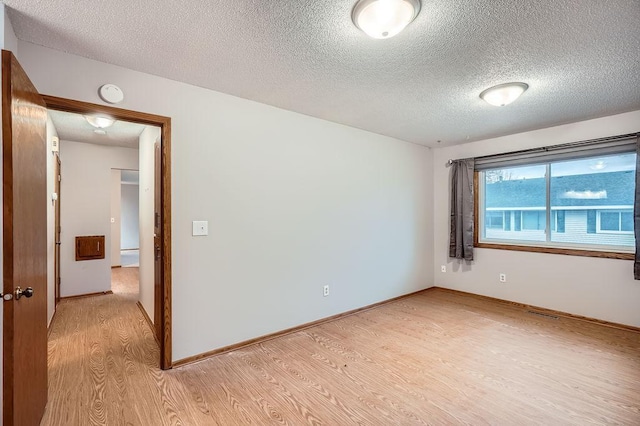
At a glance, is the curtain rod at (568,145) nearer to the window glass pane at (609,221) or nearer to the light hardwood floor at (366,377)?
the window glass pane at (609,221)

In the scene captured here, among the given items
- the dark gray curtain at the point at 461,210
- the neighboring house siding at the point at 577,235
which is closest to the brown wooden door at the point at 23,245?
the dark gray curtain at the point at 461,210

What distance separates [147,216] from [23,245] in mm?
2205

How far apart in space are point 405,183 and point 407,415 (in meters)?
3.25

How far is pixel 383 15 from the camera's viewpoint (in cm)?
157

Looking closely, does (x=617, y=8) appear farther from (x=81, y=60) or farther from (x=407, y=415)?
(x=81, y=60)

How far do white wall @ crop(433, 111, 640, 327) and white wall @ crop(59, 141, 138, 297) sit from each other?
18.0 feet

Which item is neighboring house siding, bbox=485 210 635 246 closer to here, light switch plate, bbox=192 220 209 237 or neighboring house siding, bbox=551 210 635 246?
neighboring house siding, bbox=551 210 635 246

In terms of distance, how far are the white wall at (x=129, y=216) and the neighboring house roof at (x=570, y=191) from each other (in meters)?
10.4

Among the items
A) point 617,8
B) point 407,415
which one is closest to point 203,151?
point 407,415

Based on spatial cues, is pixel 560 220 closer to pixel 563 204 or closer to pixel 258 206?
pixel 563 204

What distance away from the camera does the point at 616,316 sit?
3297 millimetres

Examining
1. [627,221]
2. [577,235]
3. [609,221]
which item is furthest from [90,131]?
[627,221]

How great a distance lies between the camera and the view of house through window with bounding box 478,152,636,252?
3373mm

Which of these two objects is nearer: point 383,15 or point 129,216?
point 383,15
